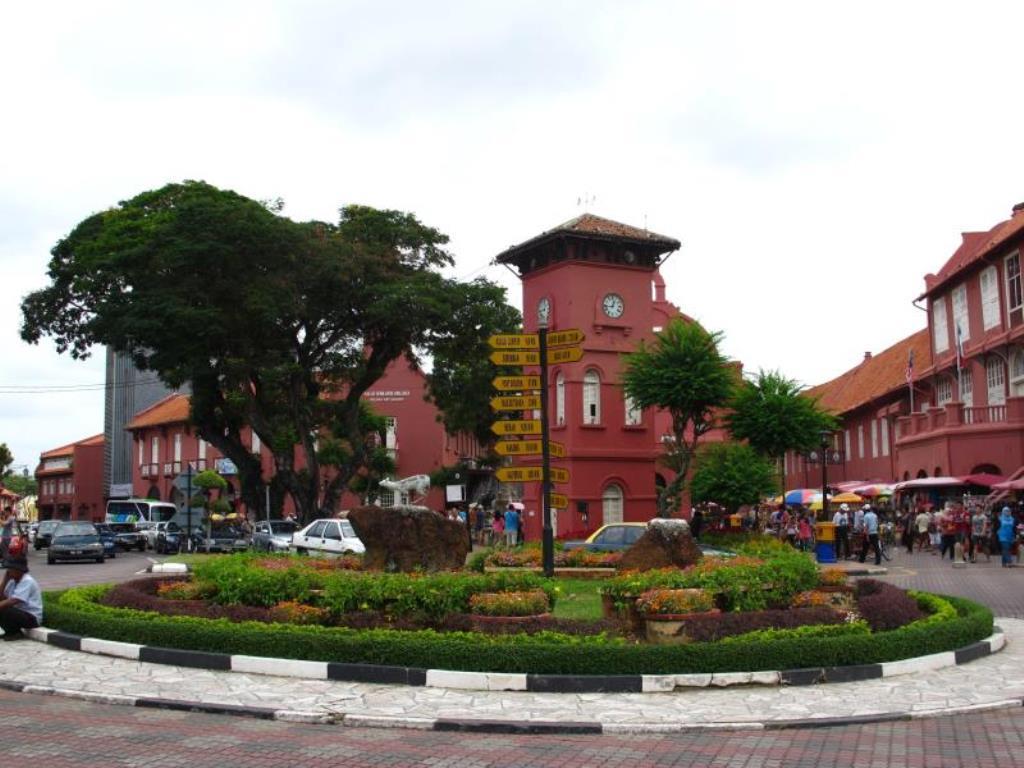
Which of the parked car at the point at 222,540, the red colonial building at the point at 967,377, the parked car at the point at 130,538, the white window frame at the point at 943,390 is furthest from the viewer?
the parked car at the point at 130,538

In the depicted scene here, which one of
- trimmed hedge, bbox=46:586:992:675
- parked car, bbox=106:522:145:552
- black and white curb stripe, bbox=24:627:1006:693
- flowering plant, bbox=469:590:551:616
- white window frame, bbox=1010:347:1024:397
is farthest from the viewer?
parked car, bbox=106:522:145:552

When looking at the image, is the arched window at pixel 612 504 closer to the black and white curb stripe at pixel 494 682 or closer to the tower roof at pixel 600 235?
the tower roof at pixel 600 235

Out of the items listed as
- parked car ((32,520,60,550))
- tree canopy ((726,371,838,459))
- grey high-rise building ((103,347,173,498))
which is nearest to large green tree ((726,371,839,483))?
tree canopy ((726,371,838,459))

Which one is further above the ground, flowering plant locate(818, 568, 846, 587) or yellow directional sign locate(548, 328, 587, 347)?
yellow directional sign locate(548, 328, 587, 347)

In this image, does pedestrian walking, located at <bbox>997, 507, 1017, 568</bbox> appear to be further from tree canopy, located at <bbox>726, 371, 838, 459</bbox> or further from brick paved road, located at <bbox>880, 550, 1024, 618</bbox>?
tree canopy, located at <bbox>726, 371, 838, 459</bbox>

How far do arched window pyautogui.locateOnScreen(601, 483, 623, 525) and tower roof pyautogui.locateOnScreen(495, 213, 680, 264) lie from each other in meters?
9.26

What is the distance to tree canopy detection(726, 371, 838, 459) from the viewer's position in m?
35.4

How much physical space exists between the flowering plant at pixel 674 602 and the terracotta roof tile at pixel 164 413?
58665mm

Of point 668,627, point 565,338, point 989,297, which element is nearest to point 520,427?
point 565,338

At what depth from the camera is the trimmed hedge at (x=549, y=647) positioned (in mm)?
9883

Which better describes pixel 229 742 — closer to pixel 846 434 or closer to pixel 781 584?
pixel 781 584

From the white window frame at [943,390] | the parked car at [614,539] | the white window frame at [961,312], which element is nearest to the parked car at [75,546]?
the parked car at [614,539]

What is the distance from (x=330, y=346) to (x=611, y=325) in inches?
429

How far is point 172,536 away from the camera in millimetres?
41094
